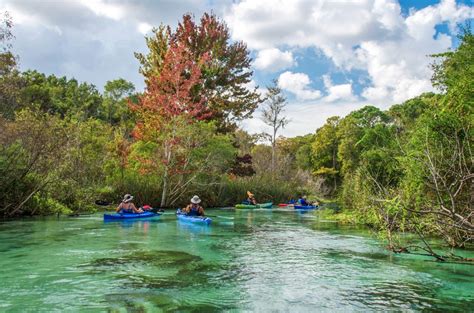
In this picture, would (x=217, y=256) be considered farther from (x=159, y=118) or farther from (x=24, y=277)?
(x=159, y=118)

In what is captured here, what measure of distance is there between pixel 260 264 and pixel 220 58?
25350 millimetres

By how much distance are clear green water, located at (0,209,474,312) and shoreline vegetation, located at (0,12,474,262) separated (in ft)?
3.48

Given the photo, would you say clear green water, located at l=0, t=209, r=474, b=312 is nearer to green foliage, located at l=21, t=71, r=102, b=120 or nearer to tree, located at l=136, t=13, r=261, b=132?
tree, located at l=136, t=13, r=261, b=132

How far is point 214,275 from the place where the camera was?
29.2 ft

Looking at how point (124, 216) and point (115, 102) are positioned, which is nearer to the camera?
point (124, 216)

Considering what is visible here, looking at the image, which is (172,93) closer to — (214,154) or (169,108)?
(169,108)

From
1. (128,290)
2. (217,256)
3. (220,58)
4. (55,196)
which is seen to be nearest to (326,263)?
(217,256)

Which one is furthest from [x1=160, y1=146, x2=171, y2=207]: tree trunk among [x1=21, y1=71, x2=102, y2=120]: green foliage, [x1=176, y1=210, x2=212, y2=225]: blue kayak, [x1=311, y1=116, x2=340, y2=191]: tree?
[x1=311, y1=116, x2=340, y2=191]: tree

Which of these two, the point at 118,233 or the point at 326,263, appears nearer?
the point at 326,263

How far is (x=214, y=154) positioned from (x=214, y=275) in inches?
733

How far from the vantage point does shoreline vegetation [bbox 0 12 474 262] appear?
12008 millimetres

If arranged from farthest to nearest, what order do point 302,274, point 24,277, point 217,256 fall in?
point 217,256 < point 302,274 < point 24,277

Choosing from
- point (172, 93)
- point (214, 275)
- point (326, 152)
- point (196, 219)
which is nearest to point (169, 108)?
point (172, 93)

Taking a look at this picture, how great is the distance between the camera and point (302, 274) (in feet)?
30.5
